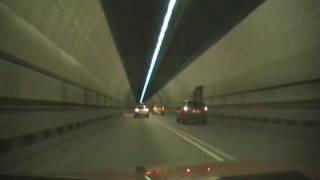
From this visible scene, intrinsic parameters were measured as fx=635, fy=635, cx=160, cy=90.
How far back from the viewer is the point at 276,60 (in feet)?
99.4

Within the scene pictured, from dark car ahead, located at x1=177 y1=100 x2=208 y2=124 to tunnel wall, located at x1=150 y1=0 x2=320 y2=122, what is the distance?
6.87 feet

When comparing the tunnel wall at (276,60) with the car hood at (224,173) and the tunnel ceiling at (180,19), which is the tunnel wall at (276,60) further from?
the car hood at (224,173)

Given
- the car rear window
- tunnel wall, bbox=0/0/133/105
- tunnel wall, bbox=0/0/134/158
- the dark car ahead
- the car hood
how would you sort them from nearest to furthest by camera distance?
the car hood → tunnel wall, bbox=0/0/134/158 → tunnel wall, bbox=0/0/133/105 → the dark car ahead → the car rear window

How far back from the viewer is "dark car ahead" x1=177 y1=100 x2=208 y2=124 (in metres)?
42.3

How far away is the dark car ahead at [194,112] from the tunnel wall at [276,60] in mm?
2093

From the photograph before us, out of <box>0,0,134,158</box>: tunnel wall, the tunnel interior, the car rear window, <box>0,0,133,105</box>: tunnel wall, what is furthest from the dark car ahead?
<box>0,0,134,158</box>: tunnel wall

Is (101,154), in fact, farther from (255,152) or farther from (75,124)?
(75,124)

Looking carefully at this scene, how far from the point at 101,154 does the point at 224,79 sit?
103 feet

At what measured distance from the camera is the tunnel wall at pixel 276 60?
2470cm

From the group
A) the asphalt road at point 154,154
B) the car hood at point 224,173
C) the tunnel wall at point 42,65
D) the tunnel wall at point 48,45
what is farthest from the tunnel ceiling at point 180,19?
the car hood at point 224,173

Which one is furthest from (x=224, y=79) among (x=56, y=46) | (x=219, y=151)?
(x=219, y=151)

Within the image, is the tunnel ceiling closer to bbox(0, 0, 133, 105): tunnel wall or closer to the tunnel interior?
the tunnel interior

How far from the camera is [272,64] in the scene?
31.4 metres

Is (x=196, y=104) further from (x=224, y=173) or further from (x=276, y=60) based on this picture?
(x=224, y=173)
